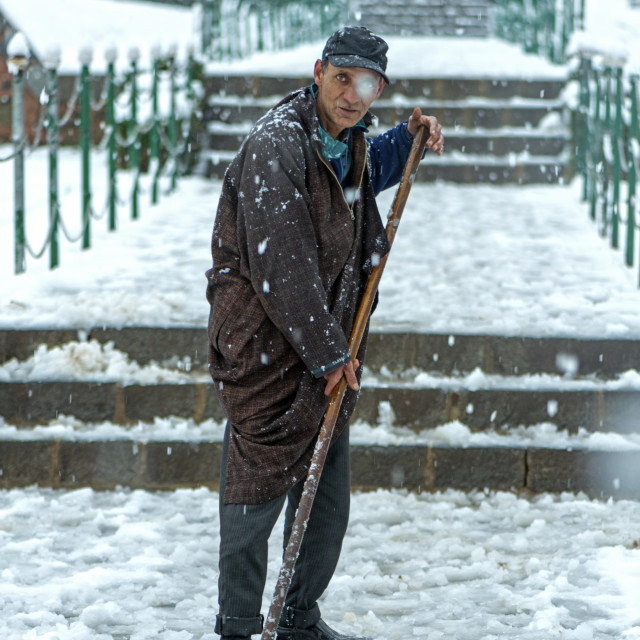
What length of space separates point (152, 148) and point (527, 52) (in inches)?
250

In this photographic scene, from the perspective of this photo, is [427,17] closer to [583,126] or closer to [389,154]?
[583,126]

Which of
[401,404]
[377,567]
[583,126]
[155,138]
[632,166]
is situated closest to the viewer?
[377,567]

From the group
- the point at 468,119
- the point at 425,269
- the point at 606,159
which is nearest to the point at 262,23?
the point at 468,119

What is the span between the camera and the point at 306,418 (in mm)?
2988

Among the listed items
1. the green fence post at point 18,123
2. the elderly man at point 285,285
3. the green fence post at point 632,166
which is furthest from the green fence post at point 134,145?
the elderly man at point 285,285

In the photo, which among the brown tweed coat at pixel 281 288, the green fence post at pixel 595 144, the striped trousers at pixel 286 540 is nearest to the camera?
the brown tweed coat at pixel 281 288

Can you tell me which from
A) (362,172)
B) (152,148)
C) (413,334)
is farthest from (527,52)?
(362,172)

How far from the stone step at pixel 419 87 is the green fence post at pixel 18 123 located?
167 inches

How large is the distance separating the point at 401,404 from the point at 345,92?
2468 mm

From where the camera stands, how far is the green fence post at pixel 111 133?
746 cm

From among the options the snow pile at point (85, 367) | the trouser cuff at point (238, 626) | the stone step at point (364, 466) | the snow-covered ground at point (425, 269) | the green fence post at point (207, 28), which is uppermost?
the green fence post at point (207, 28)

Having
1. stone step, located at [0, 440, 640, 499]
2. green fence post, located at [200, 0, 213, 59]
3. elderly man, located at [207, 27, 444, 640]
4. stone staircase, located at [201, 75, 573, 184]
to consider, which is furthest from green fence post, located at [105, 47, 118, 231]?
elderly man, located at [207, 27, 444, 640]

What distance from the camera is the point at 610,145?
7.64 meters

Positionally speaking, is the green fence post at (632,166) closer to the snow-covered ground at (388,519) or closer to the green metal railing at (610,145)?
the green metal railing at (610,145)
